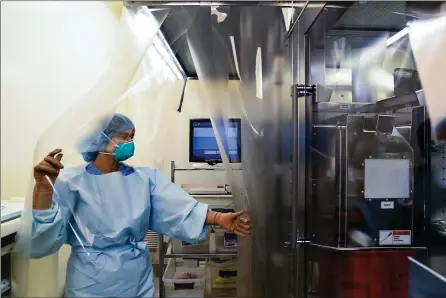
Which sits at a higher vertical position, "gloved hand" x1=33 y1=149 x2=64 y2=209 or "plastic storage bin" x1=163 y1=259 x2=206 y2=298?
"gloved hand" x1=33 y1=149 x2=64 y2=209

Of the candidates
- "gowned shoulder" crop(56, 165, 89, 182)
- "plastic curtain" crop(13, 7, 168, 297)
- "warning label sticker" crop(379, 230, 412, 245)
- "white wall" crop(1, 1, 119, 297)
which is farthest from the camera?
"warning label sticker" crop(379, 230, 412, 245)

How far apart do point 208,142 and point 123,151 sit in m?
0.27

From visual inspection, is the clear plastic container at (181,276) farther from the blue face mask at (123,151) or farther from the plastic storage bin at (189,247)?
the blue face mask at (123,151)

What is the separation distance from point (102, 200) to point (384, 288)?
3.36 ft

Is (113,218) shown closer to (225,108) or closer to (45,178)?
(45,178)

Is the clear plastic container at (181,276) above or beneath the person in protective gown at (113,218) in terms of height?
beneath

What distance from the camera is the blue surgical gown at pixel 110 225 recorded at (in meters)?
0.93

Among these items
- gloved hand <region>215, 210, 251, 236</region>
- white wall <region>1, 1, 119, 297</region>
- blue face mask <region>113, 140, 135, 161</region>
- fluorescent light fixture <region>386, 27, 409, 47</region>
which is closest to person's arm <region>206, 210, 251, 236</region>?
gloved hand <region>215, 210, 251, 236</region>

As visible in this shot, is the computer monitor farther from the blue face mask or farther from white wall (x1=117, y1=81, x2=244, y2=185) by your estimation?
the blue face mask

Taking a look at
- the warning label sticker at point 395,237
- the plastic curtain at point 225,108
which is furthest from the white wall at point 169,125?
the warning label sticker at point 395,237

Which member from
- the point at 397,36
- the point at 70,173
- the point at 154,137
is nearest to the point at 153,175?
the point at 154,137

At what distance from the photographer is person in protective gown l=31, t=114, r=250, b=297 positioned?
925 mm

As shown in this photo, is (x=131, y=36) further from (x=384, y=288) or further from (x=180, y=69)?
(x=384, y=288)

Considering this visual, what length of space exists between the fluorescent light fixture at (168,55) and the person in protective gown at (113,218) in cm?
24
